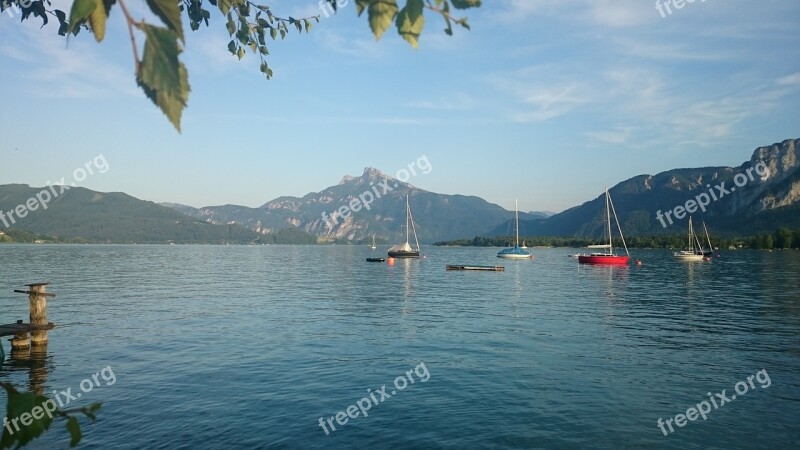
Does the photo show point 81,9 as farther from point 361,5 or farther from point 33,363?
point 33,363

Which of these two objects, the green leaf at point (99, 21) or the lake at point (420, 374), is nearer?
the green leaf at point (99, 21)

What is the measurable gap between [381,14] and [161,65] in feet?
3.64

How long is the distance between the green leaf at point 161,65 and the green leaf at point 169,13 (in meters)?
0.04

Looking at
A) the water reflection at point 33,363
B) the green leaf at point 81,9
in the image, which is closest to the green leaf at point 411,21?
the green leaf at point 81,9

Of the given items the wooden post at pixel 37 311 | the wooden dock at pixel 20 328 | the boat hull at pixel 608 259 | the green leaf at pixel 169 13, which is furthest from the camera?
the boat hull at pixel 608 259

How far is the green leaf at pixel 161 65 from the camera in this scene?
1.96 metres

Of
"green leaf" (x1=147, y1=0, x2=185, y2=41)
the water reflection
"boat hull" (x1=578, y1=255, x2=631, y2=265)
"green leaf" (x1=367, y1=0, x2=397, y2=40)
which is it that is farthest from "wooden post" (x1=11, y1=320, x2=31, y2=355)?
"boat hull" (x1=578, y1=255, x2=631, y2=265)

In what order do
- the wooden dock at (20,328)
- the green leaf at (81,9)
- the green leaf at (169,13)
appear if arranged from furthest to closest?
the wooden dock at (20,328)
the green leaf at (169,13)
the green leaf at (81,9)

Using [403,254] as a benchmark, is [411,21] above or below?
above

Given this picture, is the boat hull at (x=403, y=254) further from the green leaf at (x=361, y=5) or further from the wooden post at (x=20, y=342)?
the green leaf at (x=361, y=5)

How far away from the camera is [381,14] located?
2551 mm

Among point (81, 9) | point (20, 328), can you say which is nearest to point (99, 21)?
point (81, 9)

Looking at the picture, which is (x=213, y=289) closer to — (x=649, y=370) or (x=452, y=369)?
(x=452, y=369)

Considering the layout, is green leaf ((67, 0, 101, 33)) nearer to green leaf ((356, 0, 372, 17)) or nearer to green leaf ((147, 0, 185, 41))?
green leaf ((147, 0, 185, 41))
